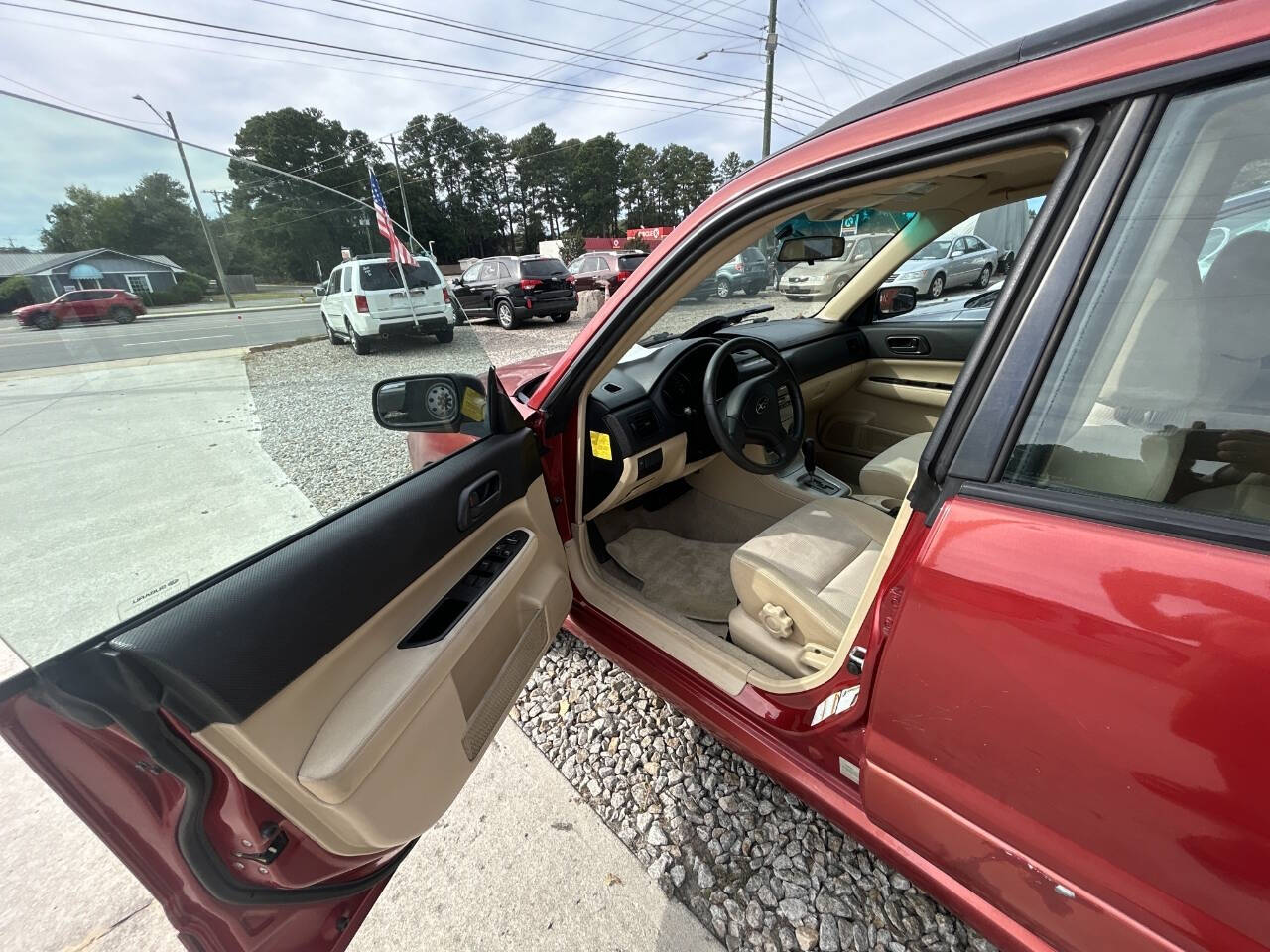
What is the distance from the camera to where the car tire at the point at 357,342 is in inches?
59.2

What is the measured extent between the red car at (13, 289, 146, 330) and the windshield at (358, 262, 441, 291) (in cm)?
64

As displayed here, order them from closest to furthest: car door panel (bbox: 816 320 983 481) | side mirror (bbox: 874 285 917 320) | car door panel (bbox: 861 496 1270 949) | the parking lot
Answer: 1. car door panel (bbox: 861 496 1270 949)
2. the parking lot
3. car door panel (bbox: 816 320 983 481)
4. side mirror (bbox: 874 285 917 320)

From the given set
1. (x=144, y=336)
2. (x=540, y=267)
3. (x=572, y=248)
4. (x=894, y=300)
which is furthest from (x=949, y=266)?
(x=572, y=248)

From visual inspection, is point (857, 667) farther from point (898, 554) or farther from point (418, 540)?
point (418, 540)

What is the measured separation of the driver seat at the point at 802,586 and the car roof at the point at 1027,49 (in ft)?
3.44

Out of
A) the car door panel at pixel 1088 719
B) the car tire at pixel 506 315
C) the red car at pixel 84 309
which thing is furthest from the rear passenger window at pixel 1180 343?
the car tire at pixel 506 315

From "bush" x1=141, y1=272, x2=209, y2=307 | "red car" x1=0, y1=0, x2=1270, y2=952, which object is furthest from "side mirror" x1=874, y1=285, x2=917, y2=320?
"bush" x1=141, y1=272, x2=209, y2=307

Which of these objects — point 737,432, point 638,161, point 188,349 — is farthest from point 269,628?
point 638,161

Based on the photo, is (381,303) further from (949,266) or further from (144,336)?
(949,266)

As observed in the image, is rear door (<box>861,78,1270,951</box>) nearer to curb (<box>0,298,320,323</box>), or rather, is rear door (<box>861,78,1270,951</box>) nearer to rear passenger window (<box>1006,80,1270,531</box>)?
rear passenger window (<box>1006,80,1270,531</box>)

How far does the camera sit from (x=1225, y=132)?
67 centimetres

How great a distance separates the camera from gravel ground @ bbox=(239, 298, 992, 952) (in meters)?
1.31

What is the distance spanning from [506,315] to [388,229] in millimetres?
11939

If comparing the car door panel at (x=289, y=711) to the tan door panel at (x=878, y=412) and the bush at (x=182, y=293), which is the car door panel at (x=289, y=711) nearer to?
the bush at (x=182, y=293)
